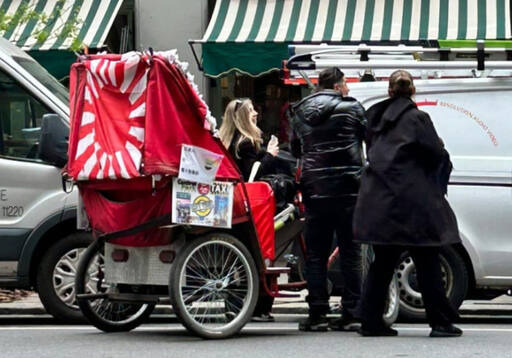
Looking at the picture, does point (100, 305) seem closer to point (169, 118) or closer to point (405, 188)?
point (169, 118)

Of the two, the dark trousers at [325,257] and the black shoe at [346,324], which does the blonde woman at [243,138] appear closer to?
the dark trousers at [325,257]

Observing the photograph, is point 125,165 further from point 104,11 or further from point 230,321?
point 104,11

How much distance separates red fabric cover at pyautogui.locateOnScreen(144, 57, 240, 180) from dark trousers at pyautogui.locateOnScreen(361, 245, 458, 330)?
4.57ft

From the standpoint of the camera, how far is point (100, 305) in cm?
1039

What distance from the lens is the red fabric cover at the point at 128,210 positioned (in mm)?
9805

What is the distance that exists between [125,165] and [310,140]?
4.74 feet

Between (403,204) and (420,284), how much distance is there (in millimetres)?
618

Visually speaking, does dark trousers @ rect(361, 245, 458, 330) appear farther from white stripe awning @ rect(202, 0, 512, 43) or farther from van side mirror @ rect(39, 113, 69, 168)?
white stripe awning @ rect(202, 0, 512, 43)

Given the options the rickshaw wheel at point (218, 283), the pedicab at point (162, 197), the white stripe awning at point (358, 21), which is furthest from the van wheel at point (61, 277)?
the white stripe awning at point (358, 21)

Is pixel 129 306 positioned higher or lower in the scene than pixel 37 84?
lower

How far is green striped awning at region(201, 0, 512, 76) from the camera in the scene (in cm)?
1723

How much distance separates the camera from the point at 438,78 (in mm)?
12164

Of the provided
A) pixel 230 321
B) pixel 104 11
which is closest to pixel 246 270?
pixel 230 321

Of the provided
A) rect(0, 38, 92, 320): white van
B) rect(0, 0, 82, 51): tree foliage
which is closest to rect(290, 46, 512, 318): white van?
rect(0, 38, 92, 320): white van
